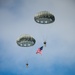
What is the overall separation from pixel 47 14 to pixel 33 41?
501cm

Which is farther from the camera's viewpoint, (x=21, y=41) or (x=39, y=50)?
(x=39, y=50)

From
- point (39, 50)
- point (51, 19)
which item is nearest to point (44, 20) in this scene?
point (51, 19)

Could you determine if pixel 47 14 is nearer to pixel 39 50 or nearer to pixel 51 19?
pixel 51 19

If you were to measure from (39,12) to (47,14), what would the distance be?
3.64 ft

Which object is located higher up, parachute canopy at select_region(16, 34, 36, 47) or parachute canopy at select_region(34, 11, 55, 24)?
parachute canopy at select_region(34, 11, 55, 24)

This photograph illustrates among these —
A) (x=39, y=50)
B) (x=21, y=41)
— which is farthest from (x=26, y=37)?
(x=39, y=50)

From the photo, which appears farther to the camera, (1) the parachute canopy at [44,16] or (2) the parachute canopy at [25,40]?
(2) the parachute canopy at [25,40]

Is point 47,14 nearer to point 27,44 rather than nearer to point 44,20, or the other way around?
point 44,20

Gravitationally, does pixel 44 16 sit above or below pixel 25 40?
above

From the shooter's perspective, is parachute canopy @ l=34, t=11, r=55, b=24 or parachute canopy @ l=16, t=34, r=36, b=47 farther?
parachute canopy @ l=16, t=34, r=36, b=47

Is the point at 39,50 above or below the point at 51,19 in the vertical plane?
below

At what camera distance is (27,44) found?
65.8m

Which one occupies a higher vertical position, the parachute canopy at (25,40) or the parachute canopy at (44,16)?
the parachute canopy at (44,16)

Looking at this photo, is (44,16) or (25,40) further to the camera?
(25,40)
